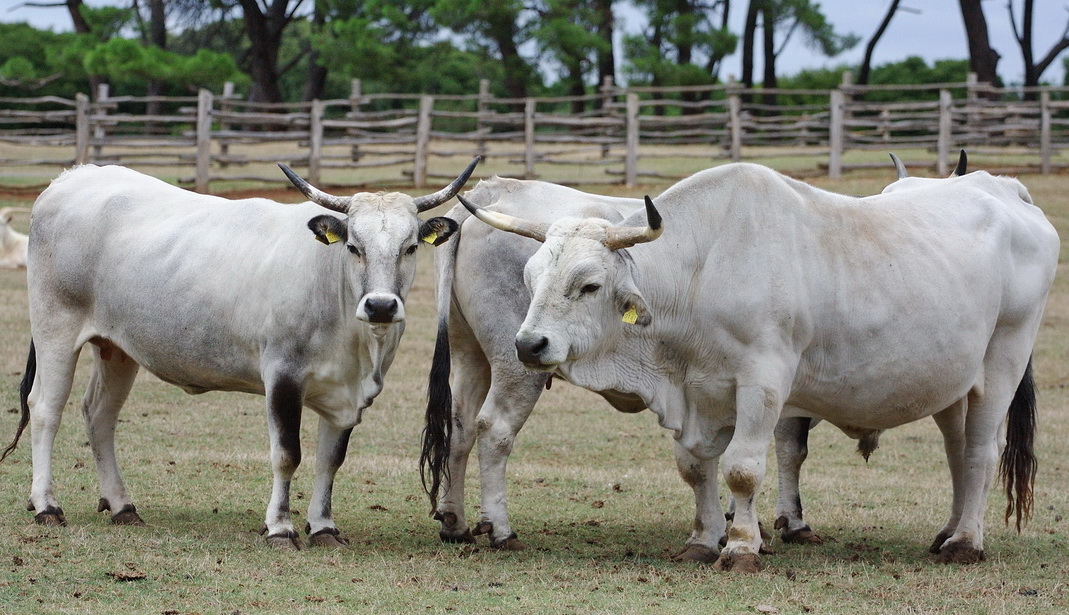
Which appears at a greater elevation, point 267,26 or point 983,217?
point 267,26

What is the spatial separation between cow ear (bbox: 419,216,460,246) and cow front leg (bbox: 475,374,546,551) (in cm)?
81

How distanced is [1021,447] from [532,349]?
323 centimetres

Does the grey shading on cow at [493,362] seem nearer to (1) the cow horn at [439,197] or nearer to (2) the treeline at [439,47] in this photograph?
(1) the cow horn at [439,197]

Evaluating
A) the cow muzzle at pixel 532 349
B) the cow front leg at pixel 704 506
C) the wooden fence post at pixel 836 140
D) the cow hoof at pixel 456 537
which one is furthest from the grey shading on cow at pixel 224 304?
the wooden fence post at pixel 836 140

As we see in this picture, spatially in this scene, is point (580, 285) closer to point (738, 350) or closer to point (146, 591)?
point (738, 350)

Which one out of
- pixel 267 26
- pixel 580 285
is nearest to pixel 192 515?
pixel 580 285

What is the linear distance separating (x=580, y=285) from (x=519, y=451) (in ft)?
12.5

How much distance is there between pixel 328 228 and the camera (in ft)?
20.6

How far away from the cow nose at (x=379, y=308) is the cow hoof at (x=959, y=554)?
305cm

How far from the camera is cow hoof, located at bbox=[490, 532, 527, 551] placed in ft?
21.4

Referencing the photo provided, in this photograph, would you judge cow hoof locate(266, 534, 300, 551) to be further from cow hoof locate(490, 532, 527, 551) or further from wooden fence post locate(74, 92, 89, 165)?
→ wooden fence post locate(74, 92, 89, 165)

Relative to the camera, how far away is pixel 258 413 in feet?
33.7

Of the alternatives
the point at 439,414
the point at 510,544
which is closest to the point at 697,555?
the point at 510,544

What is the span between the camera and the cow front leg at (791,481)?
7.09m
